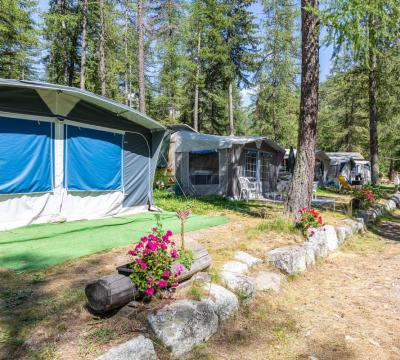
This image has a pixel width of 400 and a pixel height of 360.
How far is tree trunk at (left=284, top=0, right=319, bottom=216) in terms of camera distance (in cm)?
568

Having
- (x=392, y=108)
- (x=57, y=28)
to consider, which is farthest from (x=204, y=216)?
(x=57, y=28)

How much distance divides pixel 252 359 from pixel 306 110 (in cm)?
479

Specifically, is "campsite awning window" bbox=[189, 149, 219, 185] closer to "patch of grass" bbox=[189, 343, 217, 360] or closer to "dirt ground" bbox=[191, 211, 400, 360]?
"dirt ground" bbox=[191, 211, 400, 360]

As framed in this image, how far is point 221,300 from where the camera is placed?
2.65 metres

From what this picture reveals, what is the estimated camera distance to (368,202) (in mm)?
8523

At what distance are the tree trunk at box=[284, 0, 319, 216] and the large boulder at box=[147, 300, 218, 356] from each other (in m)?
3.63

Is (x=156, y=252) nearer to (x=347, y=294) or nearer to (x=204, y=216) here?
(x=347, y=294)

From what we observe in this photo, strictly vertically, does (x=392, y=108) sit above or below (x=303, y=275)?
above

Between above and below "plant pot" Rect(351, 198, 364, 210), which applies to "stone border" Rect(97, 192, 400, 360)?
below

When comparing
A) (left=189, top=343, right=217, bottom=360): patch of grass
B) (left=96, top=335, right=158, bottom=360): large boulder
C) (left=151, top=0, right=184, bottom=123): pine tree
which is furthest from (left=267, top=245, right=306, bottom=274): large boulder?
(left=151, top=0, right=184, bottom=123): pine tree

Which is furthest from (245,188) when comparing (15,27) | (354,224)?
(15,27)

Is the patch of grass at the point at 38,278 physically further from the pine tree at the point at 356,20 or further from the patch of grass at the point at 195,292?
the pine tree at the point at 356,20

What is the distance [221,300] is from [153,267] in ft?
2.30

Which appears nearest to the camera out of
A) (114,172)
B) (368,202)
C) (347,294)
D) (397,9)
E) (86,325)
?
(86,325)
